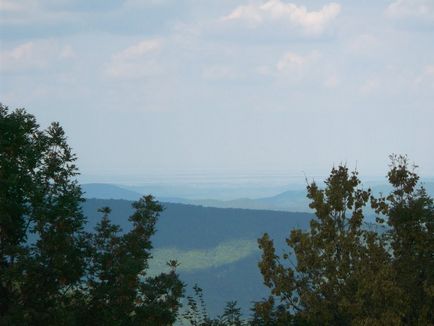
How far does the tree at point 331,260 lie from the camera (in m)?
22.1

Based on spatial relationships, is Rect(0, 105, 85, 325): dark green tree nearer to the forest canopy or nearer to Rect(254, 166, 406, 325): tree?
the forest canopy

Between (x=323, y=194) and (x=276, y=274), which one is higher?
(x=323, y=194)

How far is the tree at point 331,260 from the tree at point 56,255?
300 centimetres

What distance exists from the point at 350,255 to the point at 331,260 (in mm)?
827

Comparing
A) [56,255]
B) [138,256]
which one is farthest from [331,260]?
[56,255]

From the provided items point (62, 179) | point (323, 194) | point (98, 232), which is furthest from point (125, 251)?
point (323, 194)

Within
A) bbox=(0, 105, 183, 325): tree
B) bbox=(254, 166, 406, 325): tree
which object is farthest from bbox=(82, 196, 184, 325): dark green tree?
bbox=(254, 166, 406, 325): tree

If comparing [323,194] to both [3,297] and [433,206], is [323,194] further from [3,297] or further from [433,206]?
[3,297]

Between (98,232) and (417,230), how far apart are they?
902 cm

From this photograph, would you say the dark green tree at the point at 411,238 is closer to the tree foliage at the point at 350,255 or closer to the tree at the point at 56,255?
the tree foliage at the point at 350,255

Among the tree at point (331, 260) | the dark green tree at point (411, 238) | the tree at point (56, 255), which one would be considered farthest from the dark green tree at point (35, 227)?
the dark green tree at point (411, 238)

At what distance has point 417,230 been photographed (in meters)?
23.2

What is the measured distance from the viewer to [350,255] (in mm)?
22906

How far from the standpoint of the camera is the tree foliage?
2186 cm
